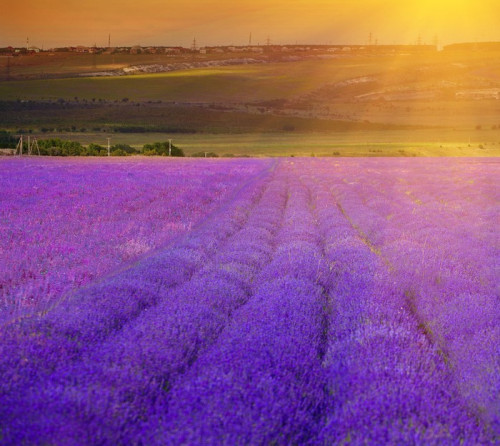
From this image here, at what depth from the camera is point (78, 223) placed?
388 inches

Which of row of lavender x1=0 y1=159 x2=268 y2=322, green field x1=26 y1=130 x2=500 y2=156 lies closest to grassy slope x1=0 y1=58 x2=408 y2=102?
green field x1=26 y1=130 x2=500 y2=156

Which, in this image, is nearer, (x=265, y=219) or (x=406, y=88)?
(x=265, y=219)

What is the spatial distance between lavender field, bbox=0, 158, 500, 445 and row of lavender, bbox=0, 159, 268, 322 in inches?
1.8

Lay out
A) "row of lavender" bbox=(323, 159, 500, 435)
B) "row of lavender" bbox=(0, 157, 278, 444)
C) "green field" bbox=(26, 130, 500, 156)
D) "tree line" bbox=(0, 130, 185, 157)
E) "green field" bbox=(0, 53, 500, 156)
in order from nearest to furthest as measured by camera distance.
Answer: "row of lavender" bbox=(0, 157, 278, 444) < "row of lavender" bbox=(323, 159, 500, 435) < "tree line" bbox=(0, 130, 185, 157) < "green field" bbox=(26, 130, 500, 156) < "green field" bbox=(0, 53, 500, 156)

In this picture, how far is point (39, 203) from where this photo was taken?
455 inches

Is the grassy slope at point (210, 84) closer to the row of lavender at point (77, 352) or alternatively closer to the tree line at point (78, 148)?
the tree line at point (78, 148)

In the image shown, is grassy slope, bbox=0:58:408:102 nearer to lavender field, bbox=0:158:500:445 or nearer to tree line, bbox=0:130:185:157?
tree line, bbox=0:130:185:157

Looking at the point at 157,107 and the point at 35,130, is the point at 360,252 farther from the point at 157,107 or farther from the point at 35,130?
the point at 157,107

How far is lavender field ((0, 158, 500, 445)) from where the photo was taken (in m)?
3.01

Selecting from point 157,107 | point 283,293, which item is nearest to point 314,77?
point 157,107

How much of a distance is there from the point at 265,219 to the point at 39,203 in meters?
4.65

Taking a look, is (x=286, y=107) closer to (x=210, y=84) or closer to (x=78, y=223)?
(x=210, y=84)

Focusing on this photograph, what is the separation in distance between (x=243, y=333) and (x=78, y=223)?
6.27 metres

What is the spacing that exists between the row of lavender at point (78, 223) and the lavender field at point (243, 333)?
46mm
